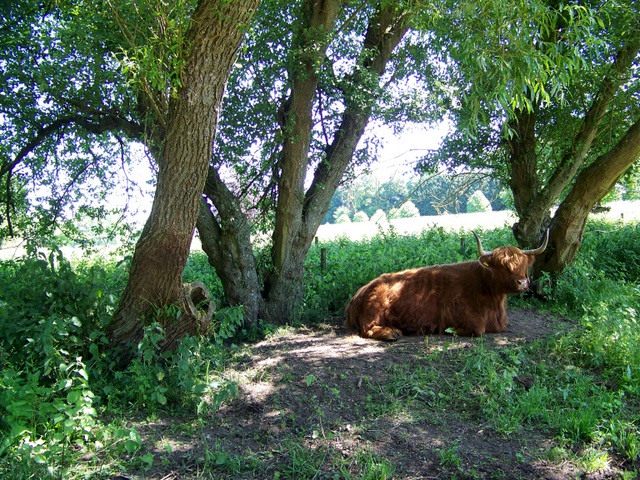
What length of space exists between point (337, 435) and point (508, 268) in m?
3.57

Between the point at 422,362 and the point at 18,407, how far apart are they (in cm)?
385

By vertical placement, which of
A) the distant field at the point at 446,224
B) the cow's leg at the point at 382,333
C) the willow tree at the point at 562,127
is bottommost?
the cow's leg at the point at 382,333

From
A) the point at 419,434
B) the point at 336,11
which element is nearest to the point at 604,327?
A: the point at 419,434

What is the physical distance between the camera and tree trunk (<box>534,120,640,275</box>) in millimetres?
8391

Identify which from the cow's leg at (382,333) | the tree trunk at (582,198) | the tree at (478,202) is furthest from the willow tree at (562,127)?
the cow's leg at (382,333)

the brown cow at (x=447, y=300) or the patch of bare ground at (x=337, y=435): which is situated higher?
the brown cow at (x=447, y=300)

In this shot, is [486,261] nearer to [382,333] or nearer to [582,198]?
[382,333]

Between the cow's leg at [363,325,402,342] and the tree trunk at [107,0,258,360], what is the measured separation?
2432mm

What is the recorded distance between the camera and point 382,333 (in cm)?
716

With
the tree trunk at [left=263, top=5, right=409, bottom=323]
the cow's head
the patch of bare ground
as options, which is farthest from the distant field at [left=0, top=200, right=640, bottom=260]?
the patch of bare ground

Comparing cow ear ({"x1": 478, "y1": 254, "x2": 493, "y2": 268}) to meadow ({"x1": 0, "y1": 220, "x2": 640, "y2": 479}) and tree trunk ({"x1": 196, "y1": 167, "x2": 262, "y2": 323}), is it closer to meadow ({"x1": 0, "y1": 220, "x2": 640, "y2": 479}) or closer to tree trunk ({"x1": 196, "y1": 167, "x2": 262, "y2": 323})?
meadow ({"x1": 0, "y1": 220, "x2": 640, "y2": 479})

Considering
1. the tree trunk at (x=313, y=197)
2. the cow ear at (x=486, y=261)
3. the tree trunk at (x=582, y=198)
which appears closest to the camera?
the cow ear at (x=486, y=261)

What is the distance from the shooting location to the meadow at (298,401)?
4.37 metres

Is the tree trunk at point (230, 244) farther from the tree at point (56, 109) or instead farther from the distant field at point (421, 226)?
the distant field at point (421, 226)
